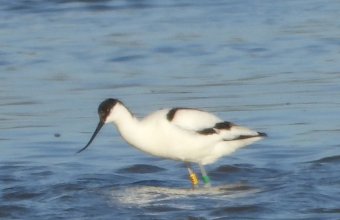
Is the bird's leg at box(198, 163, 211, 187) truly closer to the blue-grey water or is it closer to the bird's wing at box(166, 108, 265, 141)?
the blue-grey water

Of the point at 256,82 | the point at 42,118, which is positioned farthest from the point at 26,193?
the point at 256,82

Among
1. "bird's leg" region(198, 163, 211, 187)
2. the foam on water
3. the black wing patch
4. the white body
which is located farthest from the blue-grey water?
the black wing patch

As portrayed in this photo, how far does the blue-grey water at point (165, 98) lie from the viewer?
885cm

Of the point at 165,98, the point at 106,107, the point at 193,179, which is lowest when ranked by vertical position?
the point at 165,98

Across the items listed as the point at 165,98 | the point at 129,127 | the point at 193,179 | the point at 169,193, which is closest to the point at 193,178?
the point at 193,179

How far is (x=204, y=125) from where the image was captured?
952 cm

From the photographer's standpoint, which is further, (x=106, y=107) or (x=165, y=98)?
(x=165, y=98)

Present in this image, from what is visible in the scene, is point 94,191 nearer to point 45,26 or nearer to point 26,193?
point 26,193

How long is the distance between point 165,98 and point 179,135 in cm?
250

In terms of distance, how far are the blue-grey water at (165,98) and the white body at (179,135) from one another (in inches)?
10.1

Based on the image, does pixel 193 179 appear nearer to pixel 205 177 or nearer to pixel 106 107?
pixel 205 177

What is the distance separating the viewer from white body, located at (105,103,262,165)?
942 centimetres

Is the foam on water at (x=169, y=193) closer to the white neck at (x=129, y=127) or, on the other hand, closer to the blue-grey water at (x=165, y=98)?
the blue-grey water at (x=165, y=98)

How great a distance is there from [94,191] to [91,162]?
0.95 metres
